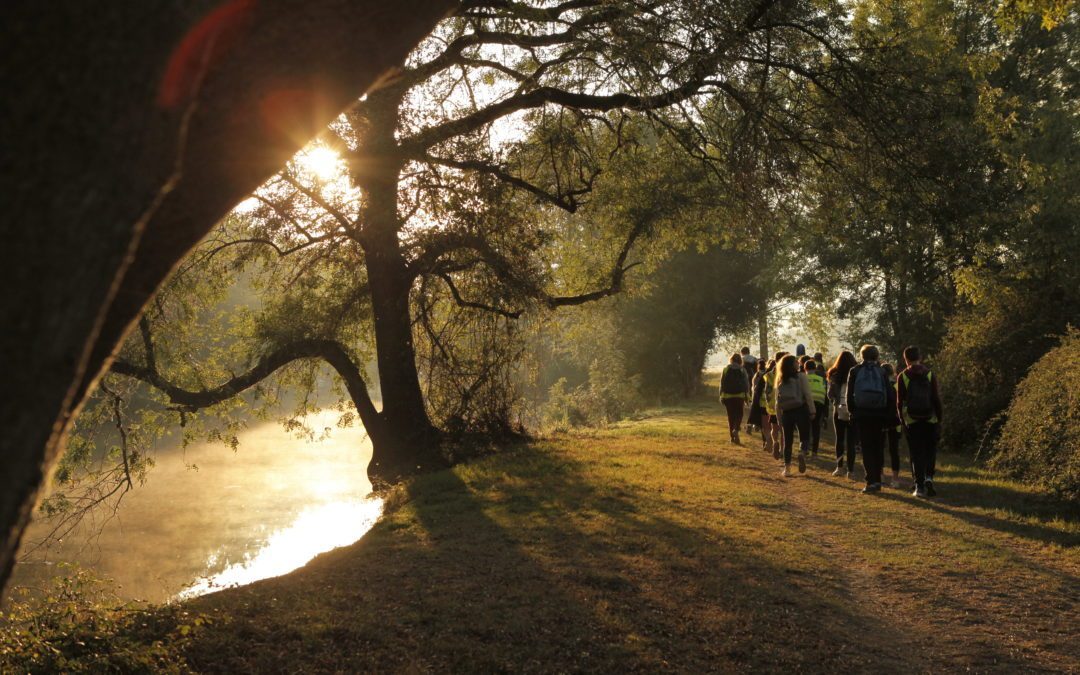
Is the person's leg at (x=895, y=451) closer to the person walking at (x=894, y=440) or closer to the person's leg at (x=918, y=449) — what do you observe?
the person walking at (x=894, y=440)

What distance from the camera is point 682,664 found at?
556 cm

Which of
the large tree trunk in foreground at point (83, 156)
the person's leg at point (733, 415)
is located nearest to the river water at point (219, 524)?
the person's leg at point (733, 415)

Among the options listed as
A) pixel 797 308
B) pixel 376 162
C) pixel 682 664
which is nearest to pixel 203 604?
pixel 682 664

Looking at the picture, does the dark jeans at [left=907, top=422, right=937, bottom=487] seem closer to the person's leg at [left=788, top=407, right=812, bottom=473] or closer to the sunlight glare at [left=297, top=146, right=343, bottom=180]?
the person's leg at [left=788, top=407, right=812, bottom=473]

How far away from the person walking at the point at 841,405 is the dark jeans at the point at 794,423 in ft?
2.37

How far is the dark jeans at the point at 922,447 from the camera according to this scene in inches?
444

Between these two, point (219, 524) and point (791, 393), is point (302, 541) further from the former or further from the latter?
point (791, 393)

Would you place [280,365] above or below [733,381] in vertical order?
above

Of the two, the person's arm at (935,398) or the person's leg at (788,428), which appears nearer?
the person's arm at (935,398)

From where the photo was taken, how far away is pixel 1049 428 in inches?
451

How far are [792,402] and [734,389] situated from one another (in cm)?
380

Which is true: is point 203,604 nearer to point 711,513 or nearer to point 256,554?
point 711,513

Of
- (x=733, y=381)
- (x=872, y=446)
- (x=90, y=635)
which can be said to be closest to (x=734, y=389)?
(x=733, y=381)

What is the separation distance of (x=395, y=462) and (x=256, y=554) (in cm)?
499
